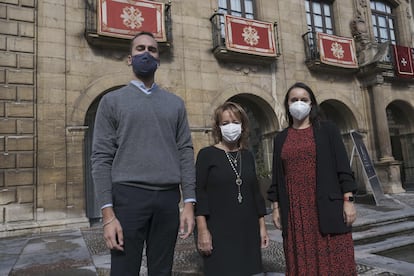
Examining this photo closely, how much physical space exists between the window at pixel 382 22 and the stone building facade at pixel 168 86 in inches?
7.5

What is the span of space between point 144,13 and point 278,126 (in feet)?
17.7

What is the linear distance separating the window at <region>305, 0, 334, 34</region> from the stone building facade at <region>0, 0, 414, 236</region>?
0.75ft

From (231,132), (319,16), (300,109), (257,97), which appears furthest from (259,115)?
(231,132)

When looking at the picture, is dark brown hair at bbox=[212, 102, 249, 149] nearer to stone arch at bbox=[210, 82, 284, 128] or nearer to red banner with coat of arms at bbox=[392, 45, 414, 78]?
stone arch at bbox=[210, 82, 284, 128]

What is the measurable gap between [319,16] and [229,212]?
12358 millimetres

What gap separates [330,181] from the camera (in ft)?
8.35

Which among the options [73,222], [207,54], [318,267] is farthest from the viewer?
[207,54]

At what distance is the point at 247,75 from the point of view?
35.4 feet

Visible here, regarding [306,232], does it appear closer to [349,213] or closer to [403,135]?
[349,213]

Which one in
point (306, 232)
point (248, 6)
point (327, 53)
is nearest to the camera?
point (306, 232)

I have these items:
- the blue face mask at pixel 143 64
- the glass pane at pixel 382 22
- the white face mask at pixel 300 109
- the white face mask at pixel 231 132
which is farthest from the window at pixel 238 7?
the blue face mask at pixel 143 64

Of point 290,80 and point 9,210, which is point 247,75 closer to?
point 290,80

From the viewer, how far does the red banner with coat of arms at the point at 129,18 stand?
8562 mm

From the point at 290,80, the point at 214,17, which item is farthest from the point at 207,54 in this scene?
the point at 290,80
